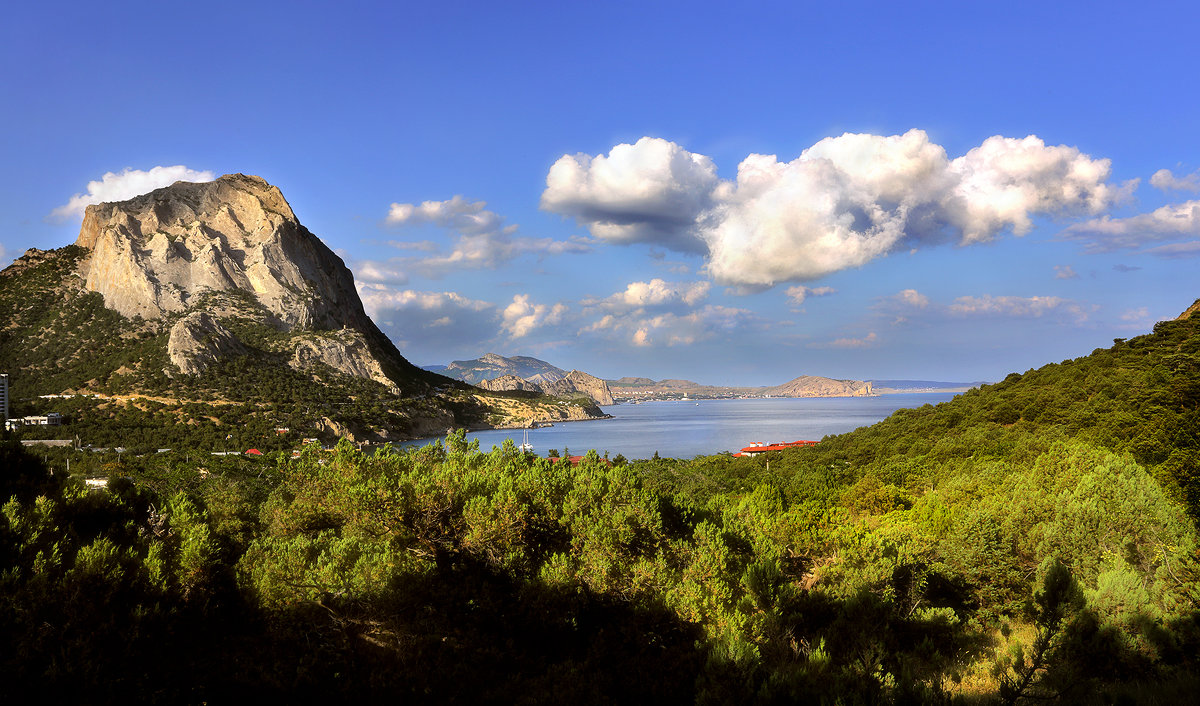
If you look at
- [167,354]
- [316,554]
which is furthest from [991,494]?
[167,354]

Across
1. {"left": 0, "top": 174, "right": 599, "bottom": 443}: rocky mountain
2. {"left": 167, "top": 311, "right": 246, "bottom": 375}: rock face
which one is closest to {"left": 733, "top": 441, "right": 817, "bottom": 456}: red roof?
{"left": 0, "top": 174, "right": 599, "bottom": 443}: rocky mountain

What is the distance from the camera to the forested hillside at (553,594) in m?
6.59

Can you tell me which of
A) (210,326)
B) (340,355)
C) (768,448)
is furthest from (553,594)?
(340,355)

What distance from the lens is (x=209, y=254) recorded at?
10769 centimetres

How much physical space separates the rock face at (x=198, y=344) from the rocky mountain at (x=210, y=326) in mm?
199

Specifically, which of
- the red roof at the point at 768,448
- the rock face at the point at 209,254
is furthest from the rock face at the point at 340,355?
the red roof at the point at 768,448

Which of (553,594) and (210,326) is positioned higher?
(210,326)

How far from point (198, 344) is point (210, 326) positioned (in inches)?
296

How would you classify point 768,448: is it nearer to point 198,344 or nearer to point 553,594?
point 553,594

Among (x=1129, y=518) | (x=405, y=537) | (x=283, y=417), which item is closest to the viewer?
(x=405, y=537)

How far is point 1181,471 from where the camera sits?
16938mm

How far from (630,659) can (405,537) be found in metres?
4.00

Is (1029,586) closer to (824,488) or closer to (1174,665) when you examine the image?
(1174,665)

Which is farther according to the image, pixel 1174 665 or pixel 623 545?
pixel 623 545
